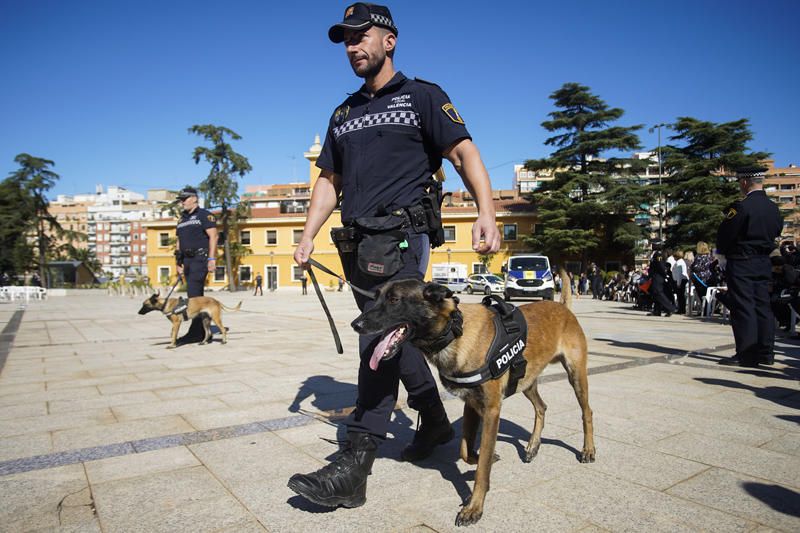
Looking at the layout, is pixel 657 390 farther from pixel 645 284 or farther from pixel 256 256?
pixel 256 256

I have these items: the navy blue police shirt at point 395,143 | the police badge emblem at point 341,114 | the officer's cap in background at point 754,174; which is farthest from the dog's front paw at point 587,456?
the officer's cap in background at point 754,174

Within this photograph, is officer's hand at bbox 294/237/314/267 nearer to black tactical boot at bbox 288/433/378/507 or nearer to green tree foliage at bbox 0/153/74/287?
black tactical boot at bbox 288/433/378/507

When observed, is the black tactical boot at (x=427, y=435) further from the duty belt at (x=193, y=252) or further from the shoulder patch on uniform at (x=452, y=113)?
the duty belt at (x=193, y=252)

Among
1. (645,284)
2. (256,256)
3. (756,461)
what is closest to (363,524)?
(756,461)

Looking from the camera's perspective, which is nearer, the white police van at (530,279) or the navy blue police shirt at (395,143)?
the navy blue police shirt at (395,143)

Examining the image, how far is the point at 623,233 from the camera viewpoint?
1705 inches

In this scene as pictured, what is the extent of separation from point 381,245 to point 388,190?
32 centimetres

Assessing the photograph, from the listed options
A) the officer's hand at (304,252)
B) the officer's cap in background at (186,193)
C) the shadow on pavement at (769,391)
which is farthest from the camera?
the officer's cap in background at (186,193)

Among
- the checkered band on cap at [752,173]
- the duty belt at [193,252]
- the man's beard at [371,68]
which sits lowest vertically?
the duty belt at [193,252]

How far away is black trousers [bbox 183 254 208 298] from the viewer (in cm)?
785

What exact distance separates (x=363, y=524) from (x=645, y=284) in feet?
47.4

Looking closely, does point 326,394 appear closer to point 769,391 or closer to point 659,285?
point 769,391

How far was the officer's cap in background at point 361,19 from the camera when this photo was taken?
2570 millimetres

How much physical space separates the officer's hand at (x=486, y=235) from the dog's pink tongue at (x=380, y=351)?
0.58 m
